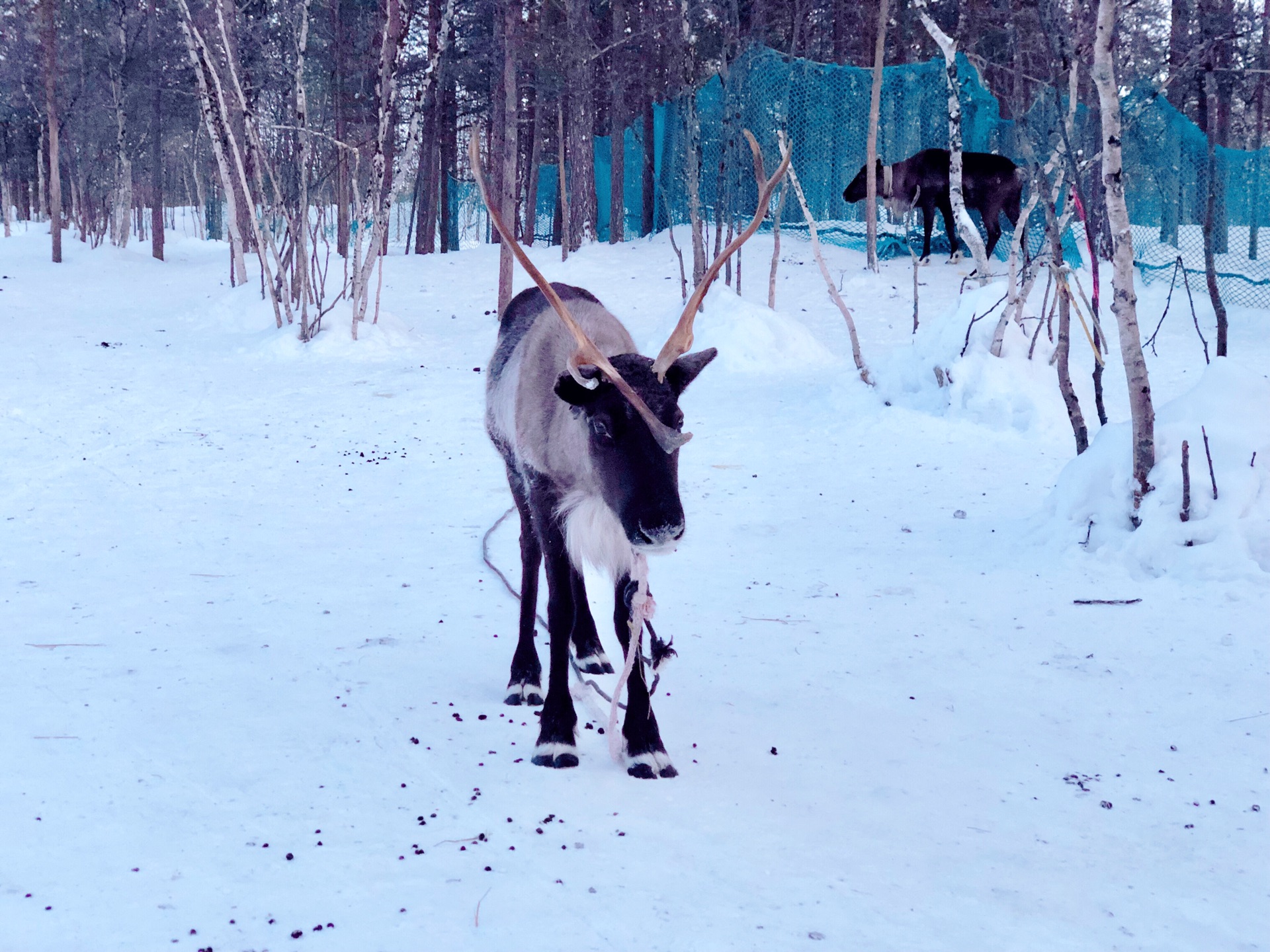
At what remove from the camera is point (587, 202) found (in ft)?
66.3

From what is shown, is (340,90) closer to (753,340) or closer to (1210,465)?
(753,340)

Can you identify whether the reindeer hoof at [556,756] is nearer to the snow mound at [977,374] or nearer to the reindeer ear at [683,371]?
the reindeer ear at [683,371]

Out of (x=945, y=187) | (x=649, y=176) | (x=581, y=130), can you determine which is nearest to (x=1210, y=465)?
(x=945, y=187)

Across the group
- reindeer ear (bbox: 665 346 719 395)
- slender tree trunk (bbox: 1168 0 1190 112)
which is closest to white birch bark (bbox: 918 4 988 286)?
slender tree trunk (bbox: 1168 0 1190 112)

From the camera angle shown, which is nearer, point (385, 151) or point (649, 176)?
point (385, 151)

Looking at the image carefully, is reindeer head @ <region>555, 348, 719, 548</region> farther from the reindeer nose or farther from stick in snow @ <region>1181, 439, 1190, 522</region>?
stick in snow @ <region>1181, 439, 1190, 522</region>

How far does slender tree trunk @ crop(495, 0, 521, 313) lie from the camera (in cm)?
1228

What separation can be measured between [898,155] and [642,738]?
14.1m

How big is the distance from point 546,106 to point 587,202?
3034 millimetres

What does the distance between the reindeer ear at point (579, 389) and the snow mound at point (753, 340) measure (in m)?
7.00

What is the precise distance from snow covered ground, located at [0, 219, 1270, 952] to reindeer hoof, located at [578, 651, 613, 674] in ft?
0.98

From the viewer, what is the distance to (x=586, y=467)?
2.95 metres

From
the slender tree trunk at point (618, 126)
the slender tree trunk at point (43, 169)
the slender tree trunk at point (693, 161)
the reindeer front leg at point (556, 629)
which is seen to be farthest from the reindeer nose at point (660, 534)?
the slender tree trunk at point (43, 169)

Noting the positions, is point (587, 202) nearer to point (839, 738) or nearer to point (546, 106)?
point (546, 106)
